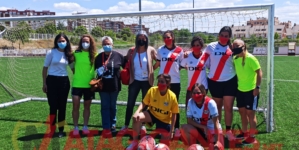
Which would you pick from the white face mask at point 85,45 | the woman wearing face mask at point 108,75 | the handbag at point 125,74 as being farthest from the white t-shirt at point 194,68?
the white face mask at point 85,45

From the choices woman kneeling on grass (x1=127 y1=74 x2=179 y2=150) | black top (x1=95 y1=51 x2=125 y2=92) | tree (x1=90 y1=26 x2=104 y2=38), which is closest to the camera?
woman kneeling on grass (x1=127 y1=74 x2=179 y2=150)

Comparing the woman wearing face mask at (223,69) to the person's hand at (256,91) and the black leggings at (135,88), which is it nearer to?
the person's hand at (256,91)

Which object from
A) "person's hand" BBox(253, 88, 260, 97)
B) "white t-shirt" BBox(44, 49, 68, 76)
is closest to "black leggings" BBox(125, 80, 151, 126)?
"white t-shirt" BBox(44, 49, 68, 76)

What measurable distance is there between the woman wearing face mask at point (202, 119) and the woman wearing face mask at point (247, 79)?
0.73 m

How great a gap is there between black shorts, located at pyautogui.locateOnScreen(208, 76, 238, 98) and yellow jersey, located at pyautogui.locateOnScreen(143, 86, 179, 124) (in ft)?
2.68

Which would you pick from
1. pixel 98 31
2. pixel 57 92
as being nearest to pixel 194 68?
pixel 57 92

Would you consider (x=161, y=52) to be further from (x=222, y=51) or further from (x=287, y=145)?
(x=287, y=145)

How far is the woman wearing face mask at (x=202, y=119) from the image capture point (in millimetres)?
4668

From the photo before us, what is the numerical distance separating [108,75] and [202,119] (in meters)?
1.84

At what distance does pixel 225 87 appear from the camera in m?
5.27

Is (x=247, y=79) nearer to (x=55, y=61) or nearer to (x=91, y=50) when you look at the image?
(x=91, y=50)

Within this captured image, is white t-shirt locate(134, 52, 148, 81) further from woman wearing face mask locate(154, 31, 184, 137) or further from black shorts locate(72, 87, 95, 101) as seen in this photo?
black shorts locate(72, 87, 95, 101)

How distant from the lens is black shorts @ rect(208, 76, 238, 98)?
5.25 metres

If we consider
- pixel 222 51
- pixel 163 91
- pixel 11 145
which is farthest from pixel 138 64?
pixel 11 145
